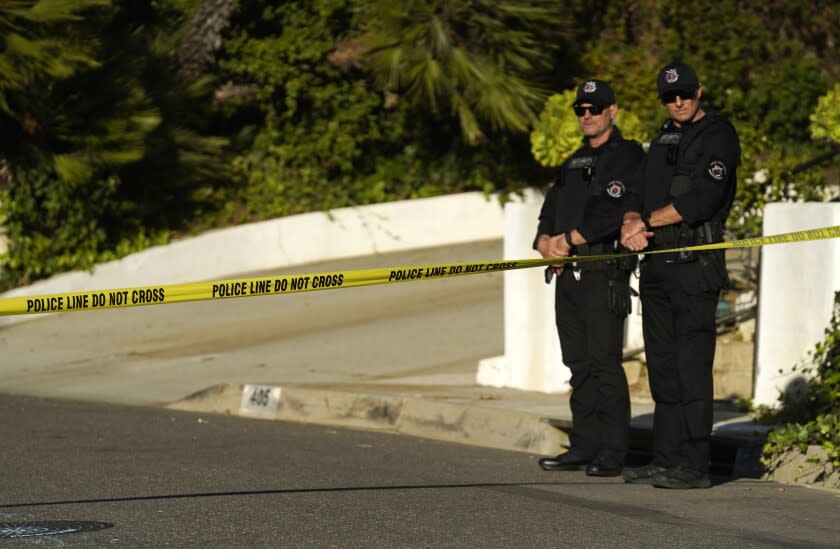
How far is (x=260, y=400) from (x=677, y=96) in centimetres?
393

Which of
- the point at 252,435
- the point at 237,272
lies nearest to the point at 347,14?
the point at 237,272

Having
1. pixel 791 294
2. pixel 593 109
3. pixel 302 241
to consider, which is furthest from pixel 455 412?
pixel 302 241

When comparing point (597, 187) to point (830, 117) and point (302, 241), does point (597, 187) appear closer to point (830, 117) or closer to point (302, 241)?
point (830, 117)

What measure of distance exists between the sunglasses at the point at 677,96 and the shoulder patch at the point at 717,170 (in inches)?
12.1

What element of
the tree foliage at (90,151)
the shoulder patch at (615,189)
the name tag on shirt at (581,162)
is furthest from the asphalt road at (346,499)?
the tree foliage at (90,151)

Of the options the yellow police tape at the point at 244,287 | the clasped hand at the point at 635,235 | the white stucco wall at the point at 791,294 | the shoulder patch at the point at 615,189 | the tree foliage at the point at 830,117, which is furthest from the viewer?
the white stucco wall at the point at 791,294

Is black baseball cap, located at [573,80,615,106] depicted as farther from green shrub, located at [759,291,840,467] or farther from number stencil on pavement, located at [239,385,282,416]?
number stencil on pavement, located at [239,385,282,416]

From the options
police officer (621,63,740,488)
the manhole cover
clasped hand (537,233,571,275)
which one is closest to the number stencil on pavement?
clasped hand (537,233,571,275)

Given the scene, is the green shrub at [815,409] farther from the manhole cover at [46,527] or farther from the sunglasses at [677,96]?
the manhole cover at [46,527]

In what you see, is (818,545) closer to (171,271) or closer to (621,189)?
(621,189)

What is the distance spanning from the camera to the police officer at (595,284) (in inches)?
268

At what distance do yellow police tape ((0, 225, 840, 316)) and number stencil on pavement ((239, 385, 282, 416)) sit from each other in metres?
3.11

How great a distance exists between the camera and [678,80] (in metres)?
6.39

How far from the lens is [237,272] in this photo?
1457cm
